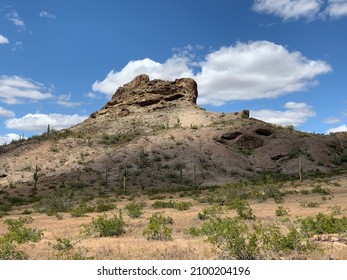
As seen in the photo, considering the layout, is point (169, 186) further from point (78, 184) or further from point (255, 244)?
point (255, 244)

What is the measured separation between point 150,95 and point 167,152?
26.6m

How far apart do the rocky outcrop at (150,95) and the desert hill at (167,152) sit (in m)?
3.09

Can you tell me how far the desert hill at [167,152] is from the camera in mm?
45750

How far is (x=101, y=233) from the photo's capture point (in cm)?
1341

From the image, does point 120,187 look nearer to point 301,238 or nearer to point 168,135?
point 168,135

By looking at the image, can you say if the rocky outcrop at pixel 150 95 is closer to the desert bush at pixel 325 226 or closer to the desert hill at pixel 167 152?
the desert hill at pixel 167 152

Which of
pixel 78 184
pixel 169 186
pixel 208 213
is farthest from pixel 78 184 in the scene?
pixel 208 213

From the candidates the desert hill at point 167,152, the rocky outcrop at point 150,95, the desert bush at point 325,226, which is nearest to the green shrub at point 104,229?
the desert bush at point 325,226

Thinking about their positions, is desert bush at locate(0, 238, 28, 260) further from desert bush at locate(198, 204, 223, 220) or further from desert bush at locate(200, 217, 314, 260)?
desert bush at locate(198, 204, 223, 220)

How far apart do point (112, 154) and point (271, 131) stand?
25.3m

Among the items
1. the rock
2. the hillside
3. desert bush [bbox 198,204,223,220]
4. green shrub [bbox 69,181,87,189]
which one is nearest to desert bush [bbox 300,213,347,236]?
the hillside

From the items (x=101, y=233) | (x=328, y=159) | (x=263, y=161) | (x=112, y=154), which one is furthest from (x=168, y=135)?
(x=101, y=233)

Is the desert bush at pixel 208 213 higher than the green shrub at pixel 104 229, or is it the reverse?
the desert bush at pixel 208 213

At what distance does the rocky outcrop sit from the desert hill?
3088 millimetres
